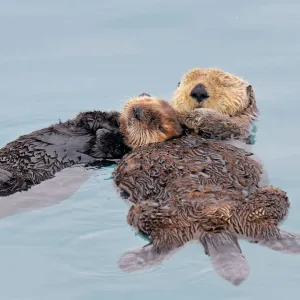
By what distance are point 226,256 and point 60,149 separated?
6.43 ft

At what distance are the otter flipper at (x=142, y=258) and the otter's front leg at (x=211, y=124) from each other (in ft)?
5.31

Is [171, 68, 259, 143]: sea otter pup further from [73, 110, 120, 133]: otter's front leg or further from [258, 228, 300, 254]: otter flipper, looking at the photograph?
[258, 228, 300, 254]: otter flipper

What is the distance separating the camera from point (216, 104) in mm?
6695

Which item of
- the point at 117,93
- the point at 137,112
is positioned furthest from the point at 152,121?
the point at 117,93

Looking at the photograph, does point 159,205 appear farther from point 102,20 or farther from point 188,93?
point 102,20

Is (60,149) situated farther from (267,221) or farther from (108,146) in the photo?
(267,221)

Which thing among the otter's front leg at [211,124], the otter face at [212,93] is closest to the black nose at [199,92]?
the otter face at [212,93]

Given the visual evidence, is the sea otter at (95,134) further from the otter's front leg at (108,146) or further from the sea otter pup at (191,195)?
the sea otter pup at (191,195)

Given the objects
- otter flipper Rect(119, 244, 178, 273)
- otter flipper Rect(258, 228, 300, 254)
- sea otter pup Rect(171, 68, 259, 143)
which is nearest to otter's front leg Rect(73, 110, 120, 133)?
sea otter pup Rect(171, 68, 259, 143)

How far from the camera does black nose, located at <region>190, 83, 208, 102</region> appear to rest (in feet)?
21.6

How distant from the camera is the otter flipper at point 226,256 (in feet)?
14.8

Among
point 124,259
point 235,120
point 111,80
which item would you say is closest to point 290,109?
point 235,120

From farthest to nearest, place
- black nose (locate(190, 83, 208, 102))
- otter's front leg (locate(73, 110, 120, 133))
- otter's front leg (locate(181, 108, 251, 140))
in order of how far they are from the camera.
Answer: black nose (locate(190, 83, 208, 102))
otter's front leg (locate(73, 110, 120, 133))
otter's front leg (locate(181, 108, 251, 140))

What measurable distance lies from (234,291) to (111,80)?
4.16 m
